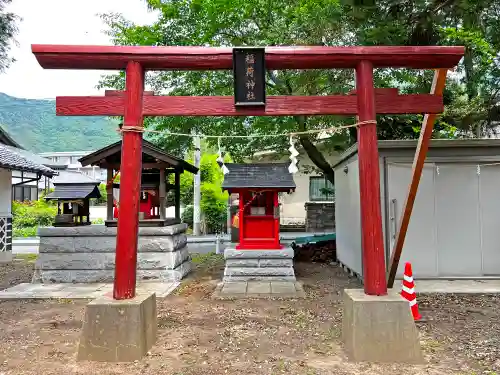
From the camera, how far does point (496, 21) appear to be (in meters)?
8.71

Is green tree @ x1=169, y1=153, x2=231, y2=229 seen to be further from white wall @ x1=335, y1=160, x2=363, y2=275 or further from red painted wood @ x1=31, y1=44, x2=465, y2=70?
red painted wood @ x1=31, y1=44, x2=465, y2=70

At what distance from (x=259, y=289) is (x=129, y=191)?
4.23 metres

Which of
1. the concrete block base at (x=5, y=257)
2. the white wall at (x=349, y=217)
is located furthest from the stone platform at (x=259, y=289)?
the concrete block base at (x=5, y=257)

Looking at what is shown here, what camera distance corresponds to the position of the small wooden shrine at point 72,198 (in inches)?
387

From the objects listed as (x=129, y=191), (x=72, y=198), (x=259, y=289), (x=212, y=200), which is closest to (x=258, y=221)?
(x=259, y=289)

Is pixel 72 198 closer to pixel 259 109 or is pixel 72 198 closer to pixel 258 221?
pixel 258 221

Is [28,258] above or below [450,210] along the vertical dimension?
below

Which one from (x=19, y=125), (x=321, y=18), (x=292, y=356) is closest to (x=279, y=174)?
(x=321, y=18)

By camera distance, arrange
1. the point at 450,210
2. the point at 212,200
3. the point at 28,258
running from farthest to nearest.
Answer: the point at 212,200 < the point at 28,258 < the point at 450,210

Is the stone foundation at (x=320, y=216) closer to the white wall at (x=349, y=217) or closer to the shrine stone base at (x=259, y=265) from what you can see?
the white wall at (x=349, y=217)

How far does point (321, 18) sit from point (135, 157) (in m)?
6.81

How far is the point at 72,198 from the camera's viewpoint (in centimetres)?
997

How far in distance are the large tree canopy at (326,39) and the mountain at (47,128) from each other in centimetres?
7966

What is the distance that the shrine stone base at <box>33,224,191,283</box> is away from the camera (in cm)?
898
